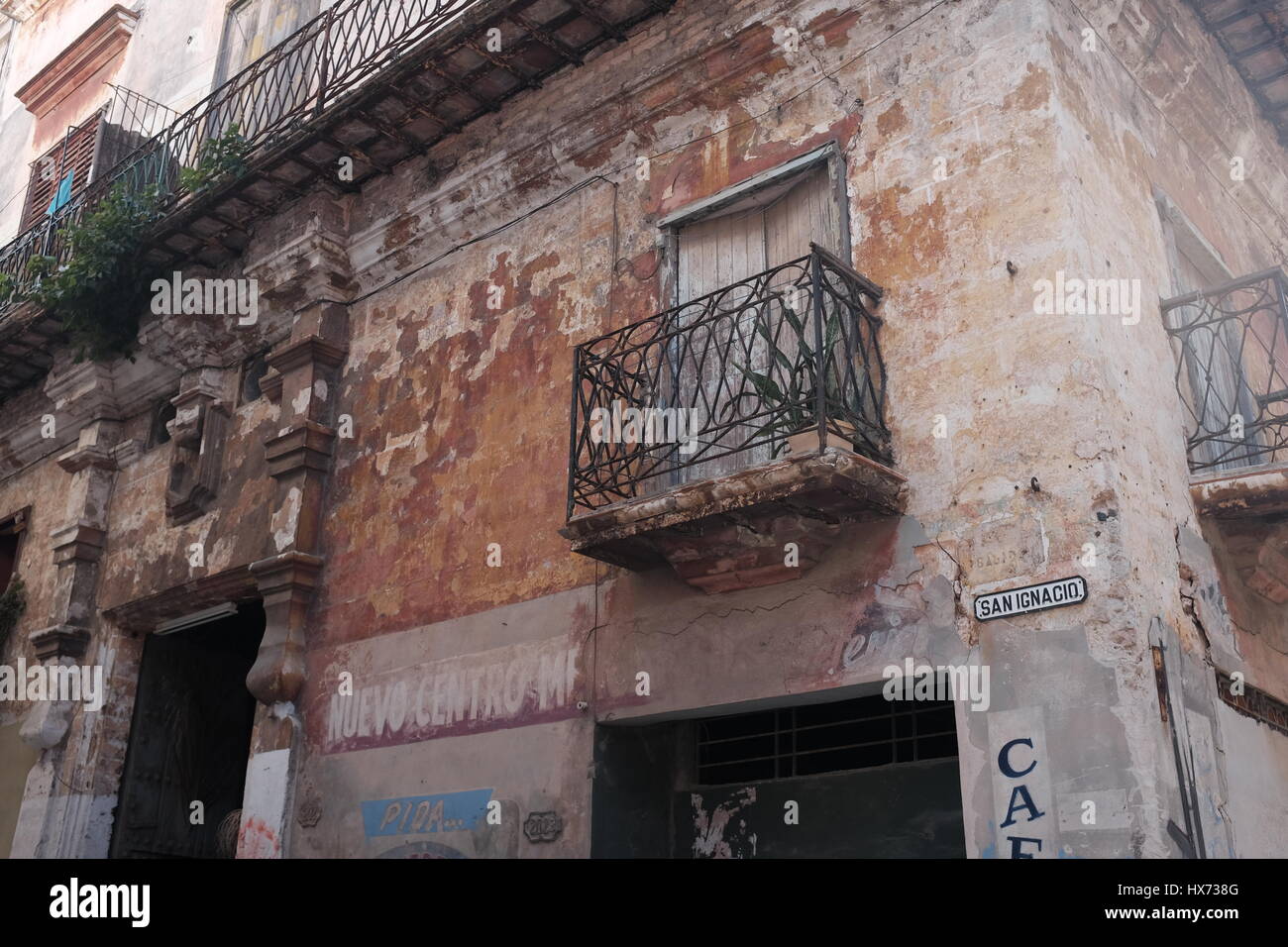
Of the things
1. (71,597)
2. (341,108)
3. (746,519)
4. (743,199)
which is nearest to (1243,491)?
(746,519)

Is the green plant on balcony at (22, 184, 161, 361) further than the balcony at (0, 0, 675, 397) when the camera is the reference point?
Yes

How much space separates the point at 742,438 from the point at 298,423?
391cm

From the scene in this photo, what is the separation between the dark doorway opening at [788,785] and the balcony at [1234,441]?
5.80ft

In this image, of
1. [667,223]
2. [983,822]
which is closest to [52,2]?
[667,223]

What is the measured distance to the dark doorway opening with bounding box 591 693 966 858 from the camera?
6812 mm

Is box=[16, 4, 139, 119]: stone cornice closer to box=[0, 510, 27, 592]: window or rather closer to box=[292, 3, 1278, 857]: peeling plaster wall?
box=[0, 510, 27, 592]: window

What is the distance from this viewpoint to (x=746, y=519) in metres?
6.34

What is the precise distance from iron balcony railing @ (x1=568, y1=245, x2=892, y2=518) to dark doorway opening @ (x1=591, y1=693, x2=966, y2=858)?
1482 mm

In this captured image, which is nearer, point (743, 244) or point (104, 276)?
point (743, 244)

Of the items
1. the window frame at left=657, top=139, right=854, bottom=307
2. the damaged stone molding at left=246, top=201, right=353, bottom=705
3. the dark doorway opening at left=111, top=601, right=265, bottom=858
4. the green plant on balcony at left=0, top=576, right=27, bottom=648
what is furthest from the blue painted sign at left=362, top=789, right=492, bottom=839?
the green plant on balcony at left=0, top=576, right=27, bottom=648

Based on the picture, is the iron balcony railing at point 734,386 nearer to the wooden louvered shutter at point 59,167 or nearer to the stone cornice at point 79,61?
the wooden louvered shutter at point 59,167

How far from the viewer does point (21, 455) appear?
12938 mm

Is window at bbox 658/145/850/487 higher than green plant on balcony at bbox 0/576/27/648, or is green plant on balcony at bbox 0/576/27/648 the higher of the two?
window at bbox 658/145/850/487

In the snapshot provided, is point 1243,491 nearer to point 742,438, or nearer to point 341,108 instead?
point 742,438
